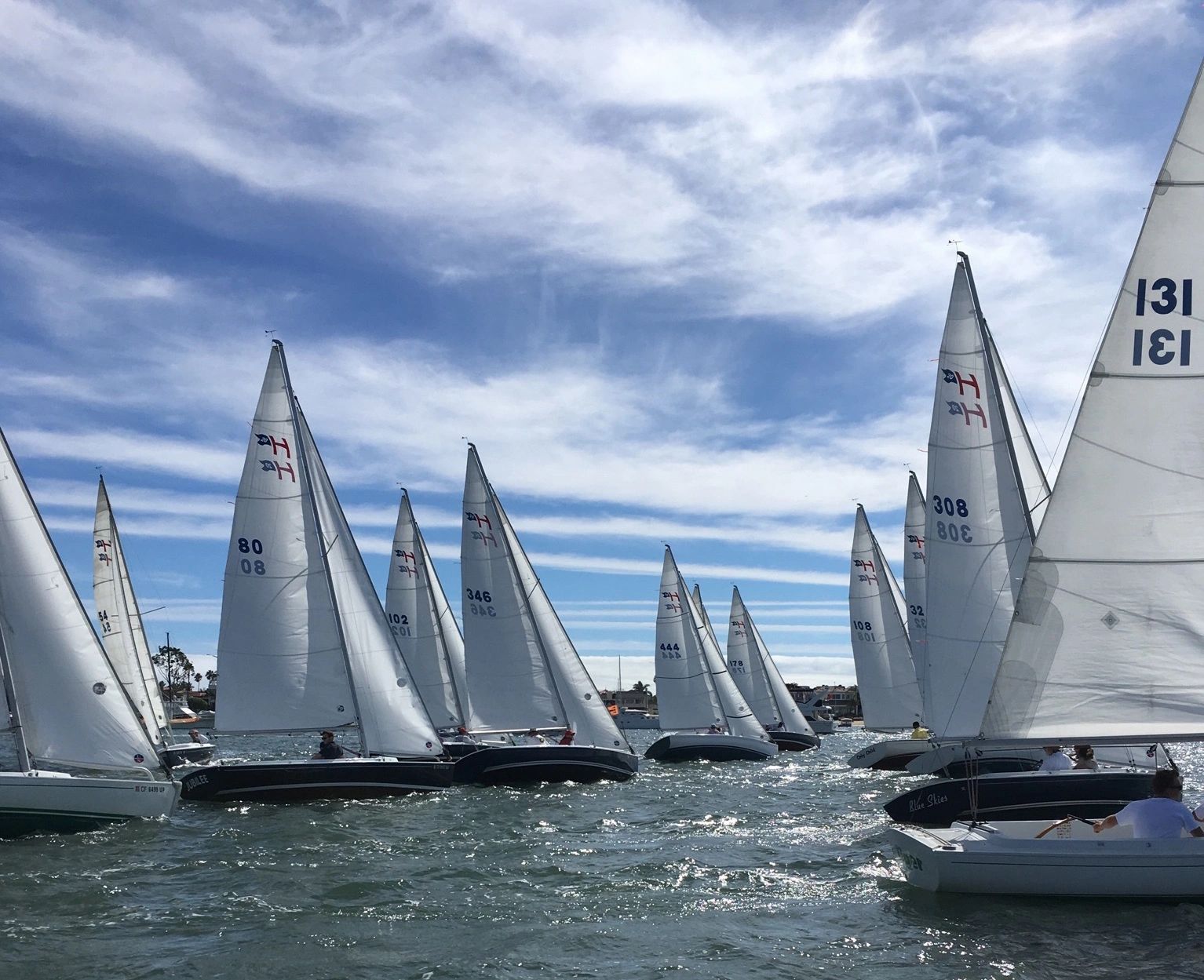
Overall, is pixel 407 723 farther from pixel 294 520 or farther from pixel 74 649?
pixel 74 649

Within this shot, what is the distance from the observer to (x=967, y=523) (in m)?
23.0

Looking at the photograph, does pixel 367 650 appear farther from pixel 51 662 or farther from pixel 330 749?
pixel 51 662

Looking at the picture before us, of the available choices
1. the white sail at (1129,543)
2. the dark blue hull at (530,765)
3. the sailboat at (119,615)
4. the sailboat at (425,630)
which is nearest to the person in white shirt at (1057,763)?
the white sail at (1129,543)

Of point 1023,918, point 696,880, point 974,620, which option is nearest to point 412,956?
point 696,880

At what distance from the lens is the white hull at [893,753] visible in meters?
32.6

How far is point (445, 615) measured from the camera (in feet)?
139

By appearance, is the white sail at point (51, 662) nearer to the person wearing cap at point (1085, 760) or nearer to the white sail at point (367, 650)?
the white sail at point (367, 650)

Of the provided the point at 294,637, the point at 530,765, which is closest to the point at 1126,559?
the point at 294,637

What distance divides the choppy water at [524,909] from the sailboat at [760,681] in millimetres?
32842

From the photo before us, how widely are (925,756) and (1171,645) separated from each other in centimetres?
1479

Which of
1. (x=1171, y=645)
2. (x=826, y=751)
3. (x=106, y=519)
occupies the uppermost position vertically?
(x=106, y=519)

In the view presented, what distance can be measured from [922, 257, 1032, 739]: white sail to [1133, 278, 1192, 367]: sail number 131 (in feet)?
33.4

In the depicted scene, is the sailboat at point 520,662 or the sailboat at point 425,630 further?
the sailboat at point 425,630

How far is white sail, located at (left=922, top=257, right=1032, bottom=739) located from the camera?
22.5m
